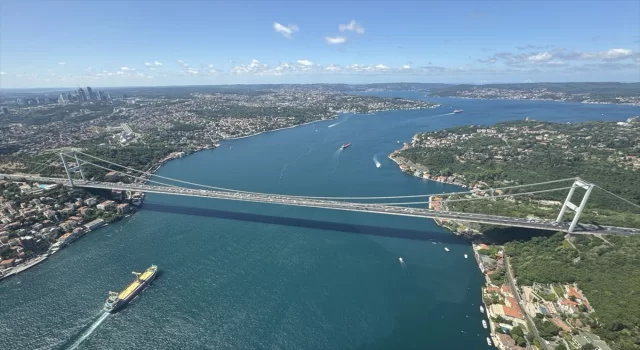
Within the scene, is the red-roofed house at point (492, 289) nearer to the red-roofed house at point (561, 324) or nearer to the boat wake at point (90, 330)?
the red-roofed house at point (561, 324)

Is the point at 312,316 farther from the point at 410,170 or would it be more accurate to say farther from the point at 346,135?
the point at 346,135

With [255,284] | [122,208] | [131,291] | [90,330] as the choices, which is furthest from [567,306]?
[122,208]

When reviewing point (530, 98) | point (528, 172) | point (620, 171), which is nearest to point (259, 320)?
point (528, 172)

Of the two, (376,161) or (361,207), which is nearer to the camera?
(361,207)

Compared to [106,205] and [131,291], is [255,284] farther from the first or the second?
[106,205]

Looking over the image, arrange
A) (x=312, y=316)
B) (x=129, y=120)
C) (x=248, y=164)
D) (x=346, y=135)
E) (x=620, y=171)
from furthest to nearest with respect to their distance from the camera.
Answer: (x=129, y=120) < (x=346, y=135) < (x=248, y=164) < (x=620, y=171) < (x=312, y=316)

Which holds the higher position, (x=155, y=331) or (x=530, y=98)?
(x=530, y=98)
